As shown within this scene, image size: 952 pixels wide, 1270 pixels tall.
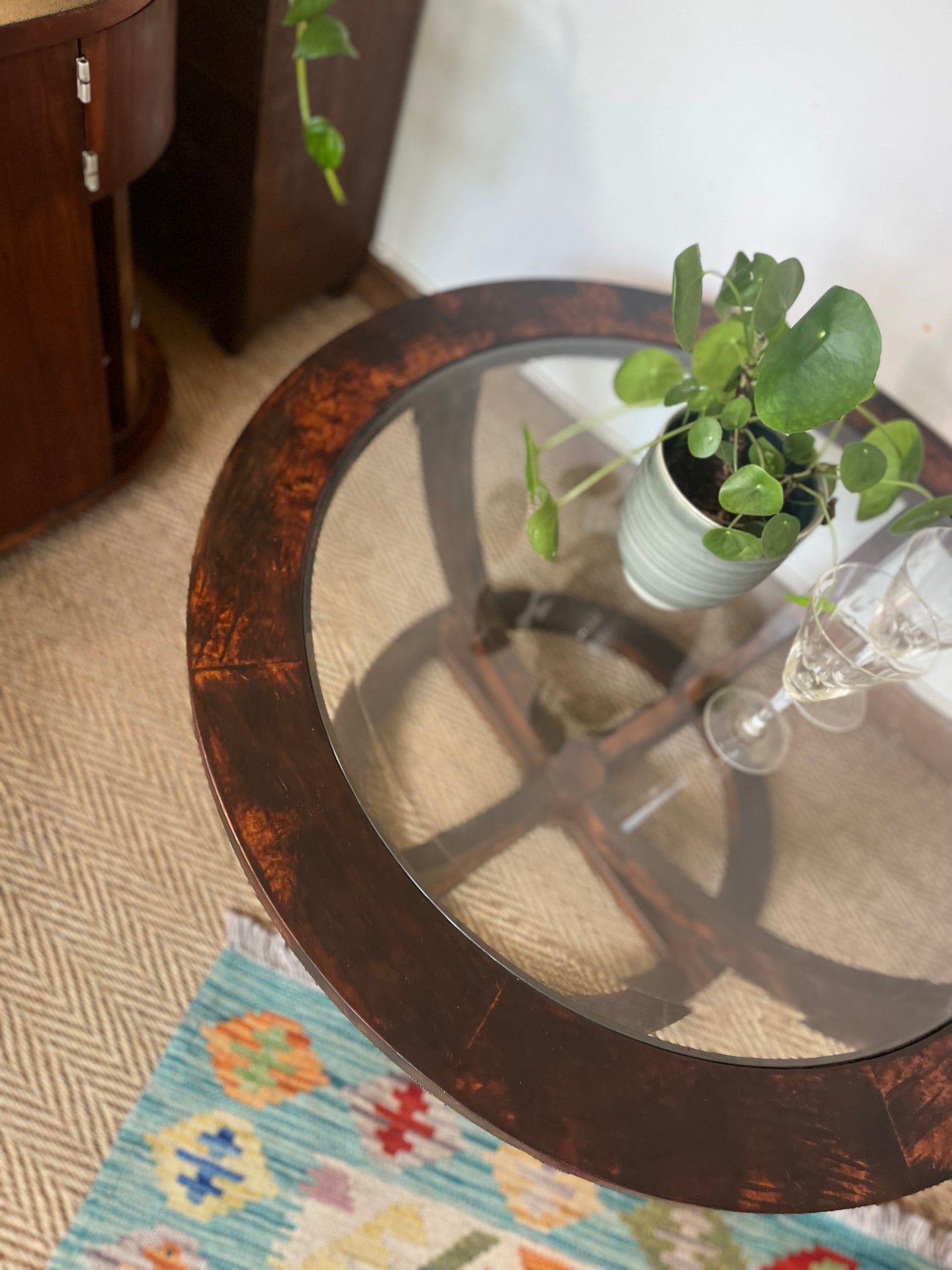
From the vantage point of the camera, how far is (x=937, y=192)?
2.71 ft

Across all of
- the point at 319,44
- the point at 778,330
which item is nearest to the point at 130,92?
the point at 319,44

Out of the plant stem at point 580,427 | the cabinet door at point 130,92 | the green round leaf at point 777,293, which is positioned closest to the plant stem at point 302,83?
the cabinet door at point 130,92

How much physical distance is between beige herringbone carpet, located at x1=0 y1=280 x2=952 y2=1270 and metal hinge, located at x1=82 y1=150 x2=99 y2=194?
425 mm

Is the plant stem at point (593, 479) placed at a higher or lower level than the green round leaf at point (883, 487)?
lower

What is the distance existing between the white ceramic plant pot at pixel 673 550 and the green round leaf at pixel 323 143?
385 millimetres

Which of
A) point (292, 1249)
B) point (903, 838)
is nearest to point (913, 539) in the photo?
point (903, 838)

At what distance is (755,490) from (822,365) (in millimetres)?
82

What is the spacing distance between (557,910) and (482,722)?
15 centimetres

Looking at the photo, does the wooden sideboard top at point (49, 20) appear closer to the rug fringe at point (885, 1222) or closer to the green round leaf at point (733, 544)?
the green round leaf at point (733, 544)

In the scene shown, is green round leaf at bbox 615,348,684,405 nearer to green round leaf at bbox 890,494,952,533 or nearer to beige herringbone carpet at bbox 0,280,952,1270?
green round leaf at bbox 890,494,952,533

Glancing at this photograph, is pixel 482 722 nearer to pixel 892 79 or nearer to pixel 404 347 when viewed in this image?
pixel 404 347

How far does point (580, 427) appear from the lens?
731 mm

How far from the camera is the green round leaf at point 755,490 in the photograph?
20.9 inches

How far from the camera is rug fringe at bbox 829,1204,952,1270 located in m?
0.87
